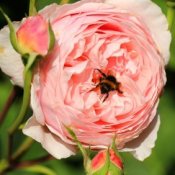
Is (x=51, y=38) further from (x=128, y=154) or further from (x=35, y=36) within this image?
(x=128, y=154)

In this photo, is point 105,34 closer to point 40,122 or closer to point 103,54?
point 103,54

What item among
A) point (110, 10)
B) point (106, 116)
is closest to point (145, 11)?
point (110, 10)

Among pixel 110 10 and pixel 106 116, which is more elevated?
pixel 110 10

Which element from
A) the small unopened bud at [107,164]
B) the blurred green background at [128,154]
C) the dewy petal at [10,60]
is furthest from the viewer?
the blurred green background at [128,154]

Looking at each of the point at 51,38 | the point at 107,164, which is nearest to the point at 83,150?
the point at 107,164

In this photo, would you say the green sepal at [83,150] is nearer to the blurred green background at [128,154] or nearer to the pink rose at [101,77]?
the pink rose at [101,77]

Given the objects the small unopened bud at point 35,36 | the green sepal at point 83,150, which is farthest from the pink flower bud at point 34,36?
the green sepal at point 83,150
